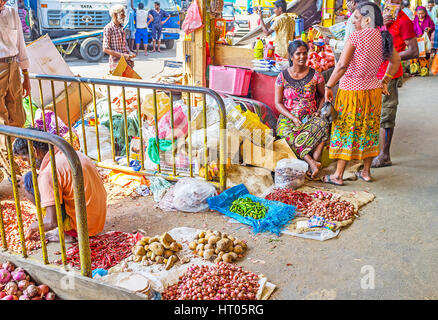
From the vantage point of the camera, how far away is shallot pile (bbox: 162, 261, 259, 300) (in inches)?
109

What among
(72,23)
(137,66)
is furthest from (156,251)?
(72,23)

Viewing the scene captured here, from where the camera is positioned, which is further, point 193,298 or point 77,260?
point 77,260

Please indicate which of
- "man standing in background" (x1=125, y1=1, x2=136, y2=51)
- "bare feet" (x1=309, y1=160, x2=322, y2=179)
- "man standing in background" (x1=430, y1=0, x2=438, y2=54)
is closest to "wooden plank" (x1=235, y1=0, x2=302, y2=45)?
"man standing in background" (x1=430, y1=0, x2=438, y2=54)

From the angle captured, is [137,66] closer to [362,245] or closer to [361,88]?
[361,88]

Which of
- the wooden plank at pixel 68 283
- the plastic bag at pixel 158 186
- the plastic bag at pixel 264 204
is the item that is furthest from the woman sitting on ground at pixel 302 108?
the wooden plank at pixel 68 283

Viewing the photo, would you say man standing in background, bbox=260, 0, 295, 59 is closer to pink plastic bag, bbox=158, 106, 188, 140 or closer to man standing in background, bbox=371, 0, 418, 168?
man standing in background, bbox=371, 0, 418, 168

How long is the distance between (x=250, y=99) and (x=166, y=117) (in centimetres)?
154

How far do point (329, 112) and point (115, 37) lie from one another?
413cm

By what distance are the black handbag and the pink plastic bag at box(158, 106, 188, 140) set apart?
152 cm
